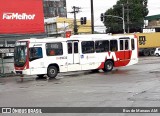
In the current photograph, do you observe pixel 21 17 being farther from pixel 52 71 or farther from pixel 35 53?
pixel 35 53

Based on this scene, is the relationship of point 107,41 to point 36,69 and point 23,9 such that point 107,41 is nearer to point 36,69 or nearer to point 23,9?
point 36,69

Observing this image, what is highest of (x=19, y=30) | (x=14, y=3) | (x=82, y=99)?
(x=14, y=3)

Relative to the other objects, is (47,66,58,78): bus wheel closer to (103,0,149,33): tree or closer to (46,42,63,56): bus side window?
(46,42,63,56): bus side window

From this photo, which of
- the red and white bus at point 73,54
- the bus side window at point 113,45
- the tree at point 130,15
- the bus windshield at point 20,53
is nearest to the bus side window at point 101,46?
the red and white bus at point 73,54

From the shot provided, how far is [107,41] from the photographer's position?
1194 inches

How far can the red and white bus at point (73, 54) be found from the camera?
26.1 m

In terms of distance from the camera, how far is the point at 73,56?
27906 millimetres

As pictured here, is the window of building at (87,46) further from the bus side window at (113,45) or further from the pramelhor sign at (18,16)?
the pramelhor sign at (18,16)

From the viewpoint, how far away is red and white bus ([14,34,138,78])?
26109 millimetres

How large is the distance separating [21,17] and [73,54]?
15.8 metres

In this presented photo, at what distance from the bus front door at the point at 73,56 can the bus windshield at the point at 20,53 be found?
3123 millimetres

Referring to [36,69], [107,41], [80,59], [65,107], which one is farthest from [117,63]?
[65,107]

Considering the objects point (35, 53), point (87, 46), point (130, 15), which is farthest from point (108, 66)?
point (130, 15)

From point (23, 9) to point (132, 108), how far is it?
106 feet
